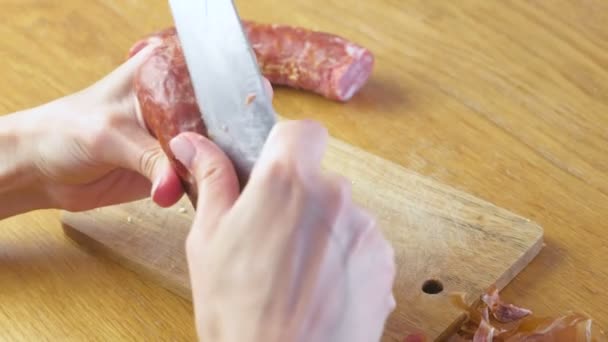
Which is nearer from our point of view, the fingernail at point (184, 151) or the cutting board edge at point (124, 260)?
the fingernail at point (184, 151)

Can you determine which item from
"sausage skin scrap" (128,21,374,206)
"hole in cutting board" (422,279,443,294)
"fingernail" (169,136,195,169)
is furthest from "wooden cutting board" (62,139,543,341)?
"fingernail" (169,136,195,169)

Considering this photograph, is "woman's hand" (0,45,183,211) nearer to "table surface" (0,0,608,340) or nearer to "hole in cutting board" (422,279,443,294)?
"table surface" (0,0,608,340)

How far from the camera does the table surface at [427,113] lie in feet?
4.69

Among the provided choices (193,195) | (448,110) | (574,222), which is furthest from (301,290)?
(448,110)

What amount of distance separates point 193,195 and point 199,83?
141 millimetres

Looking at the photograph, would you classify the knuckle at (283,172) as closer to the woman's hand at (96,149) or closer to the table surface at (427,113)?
the woman's hand at (96,149)

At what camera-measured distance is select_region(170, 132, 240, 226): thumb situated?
1030 mm

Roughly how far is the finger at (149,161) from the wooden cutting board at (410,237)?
167 mm

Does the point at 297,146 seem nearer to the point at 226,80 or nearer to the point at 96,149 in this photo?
the point at 226,80

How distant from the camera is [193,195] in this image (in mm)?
1209

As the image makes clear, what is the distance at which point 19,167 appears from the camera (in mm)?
1503

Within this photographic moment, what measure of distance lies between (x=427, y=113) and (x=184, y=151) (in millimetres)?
691

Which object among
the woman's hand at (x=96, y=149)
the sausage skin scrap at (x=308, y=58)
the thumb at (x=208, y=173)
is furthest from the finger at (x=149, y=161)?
the sausage skin scrap at (x=308, y=58)

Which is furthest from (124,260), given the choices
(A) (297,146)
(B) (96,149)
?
(A) (297,146)
